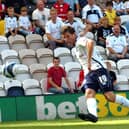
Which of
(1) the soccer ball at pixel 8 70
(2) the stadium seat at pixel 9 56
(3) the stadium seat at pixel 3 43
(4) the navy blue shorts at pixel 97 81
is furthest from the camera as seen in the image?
(3) the stadium seat at pixel 3 43

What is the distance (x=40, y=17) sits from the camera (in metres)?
Result: 17.9

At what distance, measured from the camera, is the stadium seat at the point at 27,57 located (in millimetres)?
16641

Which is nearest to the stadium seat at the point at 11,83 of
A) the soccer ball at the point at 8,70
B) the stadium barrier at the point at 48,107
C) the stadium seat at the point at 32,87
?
the stadium seat at the point at 32,87

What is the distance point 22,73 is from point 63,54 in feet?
4.75

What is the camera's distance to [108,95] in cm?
1106

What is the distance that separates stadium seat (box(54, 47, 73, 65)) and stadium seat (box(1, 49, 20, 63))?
1.07 metres

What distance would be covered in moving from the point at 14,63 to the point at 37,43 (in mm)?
1271

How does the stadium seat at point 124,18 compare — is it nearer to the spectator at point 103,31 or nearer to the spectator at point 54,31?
the spectator at point 103,31

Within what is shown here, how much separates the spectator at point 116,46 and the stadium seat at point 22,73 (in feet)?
7.96

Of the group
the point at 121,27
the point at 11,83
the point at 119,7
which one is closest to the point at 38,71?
the point at 11,83

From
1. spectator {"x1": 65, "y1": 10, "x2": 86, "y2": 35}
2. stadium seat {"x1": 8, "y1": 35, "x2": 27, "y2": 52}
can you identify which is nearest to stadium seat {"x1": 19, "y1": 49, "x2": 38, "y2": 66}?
stadium seat {"x1": 8, "y1": 35, "x2": 27, "y2": 52}

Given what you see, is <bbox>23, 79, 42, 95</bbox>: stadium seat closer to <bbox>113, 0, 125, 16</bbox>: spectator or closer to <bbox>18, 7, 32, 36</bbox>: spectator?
<bbox>18, 7, 32, 36</bbox>: spectator

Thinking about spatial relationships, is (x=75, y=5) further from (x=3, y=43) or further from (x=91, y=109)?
(x=91, y=109)

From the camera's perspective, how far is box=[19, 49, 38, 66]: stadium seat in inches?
655
